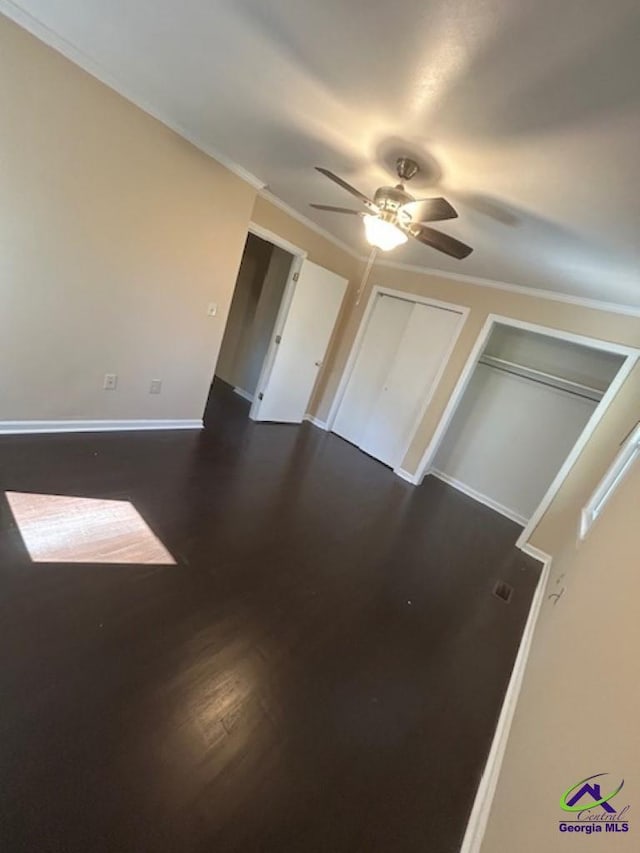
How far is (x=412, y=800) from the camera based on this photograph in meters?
1.33

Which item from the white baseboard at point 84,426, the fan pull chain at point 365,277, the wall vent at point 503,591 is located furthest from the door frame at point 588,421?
the white baseboard at point 84,426

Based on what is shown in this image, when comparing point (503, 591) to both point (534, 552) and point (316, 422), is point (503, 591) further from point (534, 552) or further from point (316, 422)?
point (316, 422)

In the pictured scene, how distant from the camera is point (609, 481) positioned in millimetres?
2844

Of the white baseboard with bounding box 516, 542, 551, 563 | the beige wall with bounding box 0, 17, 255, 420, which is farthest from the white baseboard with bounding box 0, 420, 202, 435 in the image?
the white baseboard with bounding box 516, 542, 551, 563

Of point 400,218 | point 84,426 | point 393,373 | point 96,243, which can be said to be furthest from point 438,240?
point 84,426

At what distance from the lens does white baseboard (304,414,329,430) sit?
5.26 metres

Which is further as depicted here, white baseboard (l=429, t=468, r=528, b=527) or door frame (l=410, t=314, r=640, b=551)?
white baseboard (l=429, t=468, r=528, b=527)

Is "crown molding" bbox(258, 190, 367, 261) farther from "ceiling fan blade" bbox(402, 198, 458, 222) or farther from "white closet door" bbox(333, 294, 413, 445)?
"ceiling fan blade" bbox(402, 198, 458, 222)

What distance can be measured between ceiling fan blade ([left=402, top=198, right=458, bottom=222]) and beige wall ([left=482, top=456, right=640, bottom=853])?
5.24 ft

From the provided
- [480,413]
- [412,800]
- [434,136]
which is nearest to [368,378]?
[480,413]

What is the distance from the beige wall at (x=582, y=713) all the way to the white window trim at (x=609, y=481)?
0.93m

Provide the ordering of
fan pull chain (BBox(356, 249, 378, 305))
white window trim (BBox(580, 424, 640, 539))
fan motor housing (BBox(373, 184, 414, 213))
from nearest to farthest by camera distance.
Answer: fan motor housing (BBox(373, 184, 414, 213)), white window trim (BBox(580, 424, 640, 539)), fan pull chain (BBox(356, 249, 378, 305))

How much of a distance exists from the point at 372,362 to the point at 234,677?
12.9ft

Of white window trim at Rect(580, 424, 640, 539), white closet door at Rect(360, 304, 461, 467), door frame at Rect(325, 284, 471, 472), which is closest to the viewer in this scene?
white window trim at Rect(580, 424, 640, 539)
